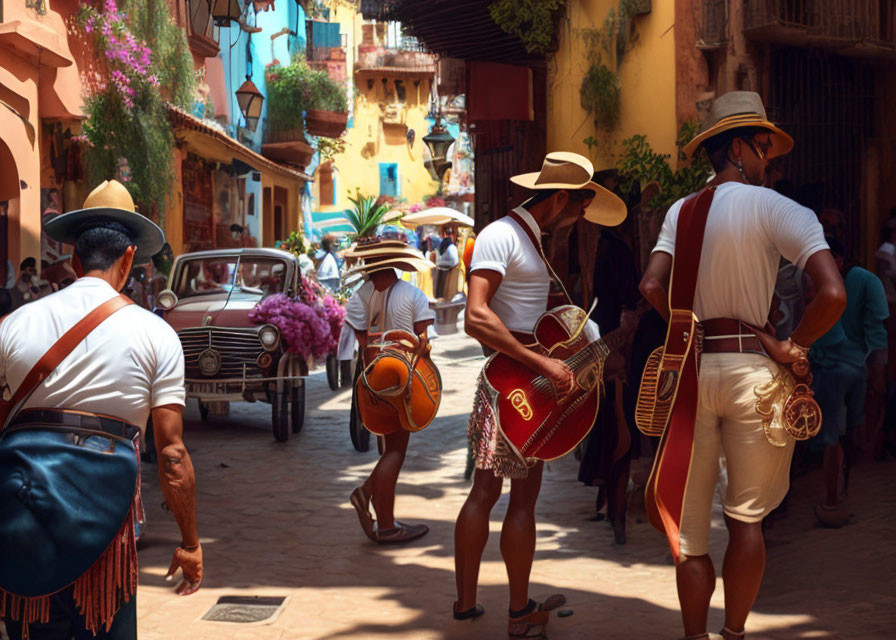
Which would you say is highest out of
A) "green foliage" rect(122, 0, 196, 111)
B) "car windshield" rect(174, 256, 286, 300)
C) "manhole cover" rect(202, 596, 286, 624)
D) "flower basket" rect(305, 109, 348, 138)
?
"flower basket" rect(305, 109, 348, 138)

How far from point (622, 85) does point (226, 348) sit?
474 centimetres

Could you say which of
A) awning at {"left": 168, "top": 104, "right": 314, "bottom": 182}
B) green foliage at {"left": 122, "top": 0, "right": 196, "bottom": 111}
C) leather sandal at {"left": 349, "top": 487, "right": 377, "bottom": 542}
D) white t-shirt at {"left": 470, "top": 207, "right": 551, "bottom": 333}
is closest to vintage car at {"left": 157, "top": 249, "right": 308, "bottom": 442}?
leather sandal at {"left": 349, "top": 487, "right": 377, "bottom": 542}

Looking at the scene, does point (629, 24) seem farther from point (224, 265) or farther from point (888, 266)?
point (224, 265)

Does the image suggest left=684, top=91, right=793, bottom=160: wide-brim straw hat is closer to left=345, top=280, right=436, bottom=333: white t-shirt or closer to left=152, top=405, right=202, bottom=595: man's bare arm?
left=152, top=405, right=202, bottom=595: man's bare arm

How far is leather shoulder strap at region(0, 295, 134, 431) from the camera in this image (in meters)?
3.15

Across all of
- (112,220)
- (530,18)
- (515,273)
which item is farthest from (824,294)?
(530,18)

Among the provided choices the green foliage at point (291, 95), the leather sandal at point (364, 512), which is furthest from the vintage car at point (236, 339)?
the green foliage at point (291, 95)

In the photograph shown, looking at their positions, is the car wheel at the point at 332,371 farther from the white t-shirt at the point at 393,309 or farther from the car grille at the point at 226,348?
the white t-shirt at the point at 393,309

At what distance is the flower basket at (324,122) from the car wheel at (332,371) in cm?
1326

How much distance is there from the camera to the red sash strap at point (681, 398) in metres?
4.19

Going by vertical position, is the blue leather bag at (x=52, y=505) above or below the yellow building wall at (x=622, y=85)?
below

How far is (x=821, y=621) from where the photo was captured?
199 inches

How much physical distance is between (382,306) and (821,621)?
12.8 feet

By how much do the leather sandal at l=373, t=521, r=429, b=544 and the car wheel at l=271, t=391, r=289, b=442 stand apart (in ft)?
13.5
